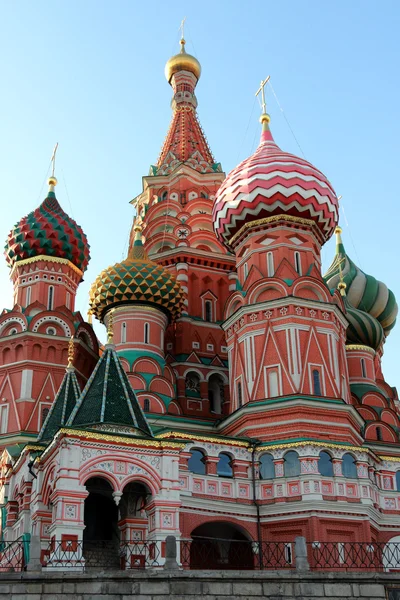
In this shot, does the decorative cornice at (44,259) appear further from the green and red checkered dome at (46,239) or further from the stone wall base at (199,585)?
the stone wall base at (199,585)

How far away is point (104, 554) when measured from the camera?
1783 centimetres

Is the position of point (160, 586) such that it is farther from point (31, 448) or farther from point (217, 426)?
point (217, 426)

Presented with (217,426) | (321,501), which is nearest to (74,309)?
(217,426)

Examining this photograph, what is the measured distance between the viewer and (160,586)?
12.4 m

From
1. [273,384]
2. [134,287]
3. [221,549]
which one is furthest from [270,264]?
[221,549]

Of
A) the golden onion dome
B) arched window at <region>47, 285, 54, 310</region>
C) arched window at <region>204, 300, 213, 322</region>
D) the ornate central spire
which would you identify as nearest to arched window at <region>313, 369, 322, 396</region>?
arched window at <region>204, 300, 213, 322</region>

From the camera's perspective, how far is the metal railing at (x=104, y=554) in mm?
15430

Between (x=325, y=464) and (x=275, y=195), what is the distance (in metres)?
8.39

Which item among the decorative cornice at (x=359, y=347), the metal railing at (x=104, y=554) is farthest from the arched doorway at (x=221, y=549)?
the decorative cornice at (x=359, y=347)

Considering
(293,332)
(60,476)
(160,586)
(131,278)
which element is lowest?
(160,586)

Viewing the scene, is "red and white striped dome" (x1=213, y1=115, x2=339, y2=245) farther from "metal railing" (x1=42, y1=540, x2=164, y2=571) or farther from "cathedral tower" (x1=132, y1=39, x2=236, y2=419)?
"metal railing" (x1=42, y1=540, x2=164, y2=571)

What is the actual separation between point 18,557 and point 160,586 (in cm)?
614

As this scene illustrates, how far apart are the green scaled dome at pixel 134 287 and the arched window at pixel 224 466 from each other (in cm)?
656

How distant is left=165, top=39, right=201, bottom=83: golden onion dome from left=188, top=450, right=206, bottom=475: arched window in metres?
22.6
